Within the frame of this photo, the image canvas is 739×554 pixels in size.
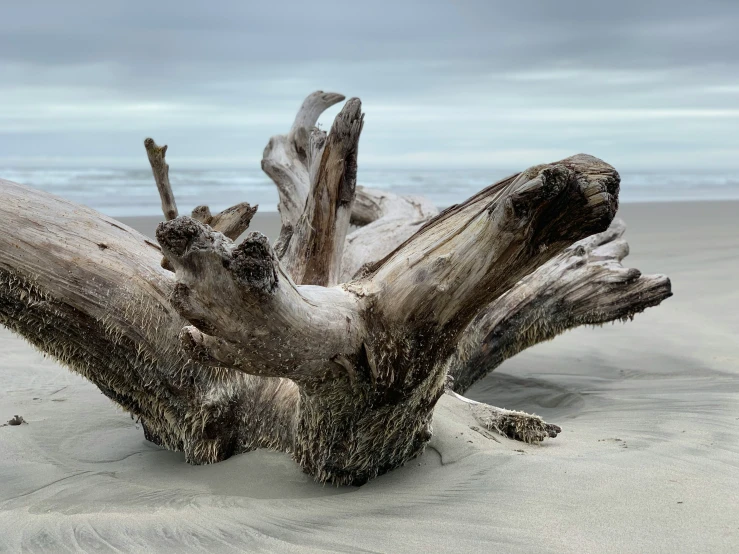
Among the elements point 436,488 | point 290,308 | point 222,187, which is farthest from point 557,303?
point 222,187

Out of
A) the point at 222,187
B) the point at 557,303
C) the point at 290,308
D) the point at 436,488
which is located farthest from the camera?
the point at 222,187

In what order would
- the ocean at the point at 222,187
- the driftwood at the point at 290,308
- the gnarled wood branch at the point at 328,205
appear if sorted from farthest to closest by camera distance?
the ocean at the point at 222,187, the gnarled wood branch at the point at 328,205, the driftwood at the point at 290,308

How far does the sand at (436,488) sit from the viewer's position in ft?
7.92

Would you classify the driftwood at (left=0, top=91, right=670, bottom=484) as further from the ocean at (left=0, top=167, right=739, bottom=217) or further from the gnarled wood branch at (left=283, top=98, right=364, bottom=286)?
the ocean at (left=0, top=167, right=739, bottom=217)

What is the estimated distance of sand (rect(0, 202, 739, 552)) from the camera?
2414mm

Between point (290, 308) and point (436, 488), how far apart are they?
959 mm

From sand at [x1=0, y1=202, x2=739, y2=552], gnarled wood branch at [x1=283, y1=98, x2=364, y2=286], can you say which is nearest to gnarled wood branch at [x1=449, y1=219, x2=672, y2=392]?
sand at [x1=0, y1=202, x2=739, y2=552]

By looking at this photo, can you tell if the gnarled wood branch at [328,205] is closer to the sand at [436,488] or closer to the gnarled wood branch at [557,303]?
the gnarled wood branch at [557,303]

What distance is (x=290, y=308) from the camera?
2.40m

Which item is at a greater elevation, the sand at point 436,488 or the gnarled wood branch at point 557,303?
the gnarled wood branch at point 557,303

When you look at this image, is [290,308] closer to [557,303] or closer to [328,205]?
[328,205]

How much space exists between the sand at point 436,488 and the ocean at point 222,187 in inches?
525

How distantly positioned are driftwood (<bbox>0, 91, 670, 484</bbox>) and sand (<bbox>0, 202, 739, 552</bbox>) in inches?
8.0

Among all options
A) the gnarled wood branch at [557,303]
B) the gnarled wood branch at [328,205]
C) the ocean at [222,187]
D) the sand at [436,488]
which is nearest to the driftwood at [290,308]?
the gnarled wood branch at [328,205]
